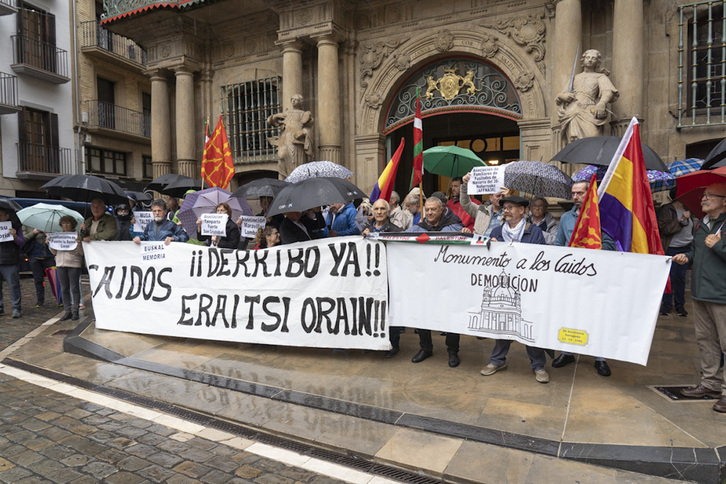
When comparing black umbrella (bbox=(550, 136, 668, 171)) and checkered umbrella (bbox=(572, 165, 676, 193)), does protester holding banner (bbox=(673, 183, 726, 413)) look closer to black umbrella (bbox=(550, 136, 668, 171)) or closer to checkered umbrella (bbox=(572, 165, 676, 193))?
black umbrella (bbox=(550, 136, 668, 171))

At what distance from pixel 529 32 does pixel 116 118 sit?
68.7ft

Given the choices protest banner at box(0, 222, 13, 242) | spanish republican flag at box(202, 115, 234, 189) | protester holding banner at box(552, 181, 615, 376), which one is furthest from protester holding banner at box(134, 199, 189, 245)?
protester holding banner at box(552, 181, 615, 376)

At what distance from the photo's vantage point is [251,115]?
1412 cm

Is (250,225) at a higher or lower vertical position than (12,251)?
higher

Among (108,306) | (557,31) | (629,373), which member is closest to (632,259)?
(629,373)

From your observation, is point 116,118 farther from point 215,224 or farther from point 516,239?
point 516,239

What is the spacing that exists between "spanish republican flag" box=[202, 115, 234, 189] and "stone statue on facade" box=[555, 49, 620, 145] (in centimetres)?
621

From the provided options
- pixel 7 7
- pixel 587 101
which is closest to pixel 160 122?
pixel 7 7

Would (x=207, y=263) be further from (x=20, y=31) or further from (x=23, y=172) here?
(x=20, y=31)

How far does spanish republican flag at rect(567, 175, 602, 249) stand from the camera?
4465 millimetres

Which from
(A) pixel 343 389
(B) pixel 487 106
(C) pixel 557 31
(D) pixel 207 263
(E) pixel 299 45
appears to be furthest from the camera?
(E) pixel 299 45

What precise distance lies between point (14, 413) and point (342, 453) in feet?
10.1

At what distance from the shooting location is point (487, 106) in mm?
11352

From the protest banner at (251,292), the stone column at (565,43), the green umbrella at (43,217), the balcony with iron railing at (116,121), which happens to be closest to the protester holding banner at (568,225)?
the protest banner at (251,292)
